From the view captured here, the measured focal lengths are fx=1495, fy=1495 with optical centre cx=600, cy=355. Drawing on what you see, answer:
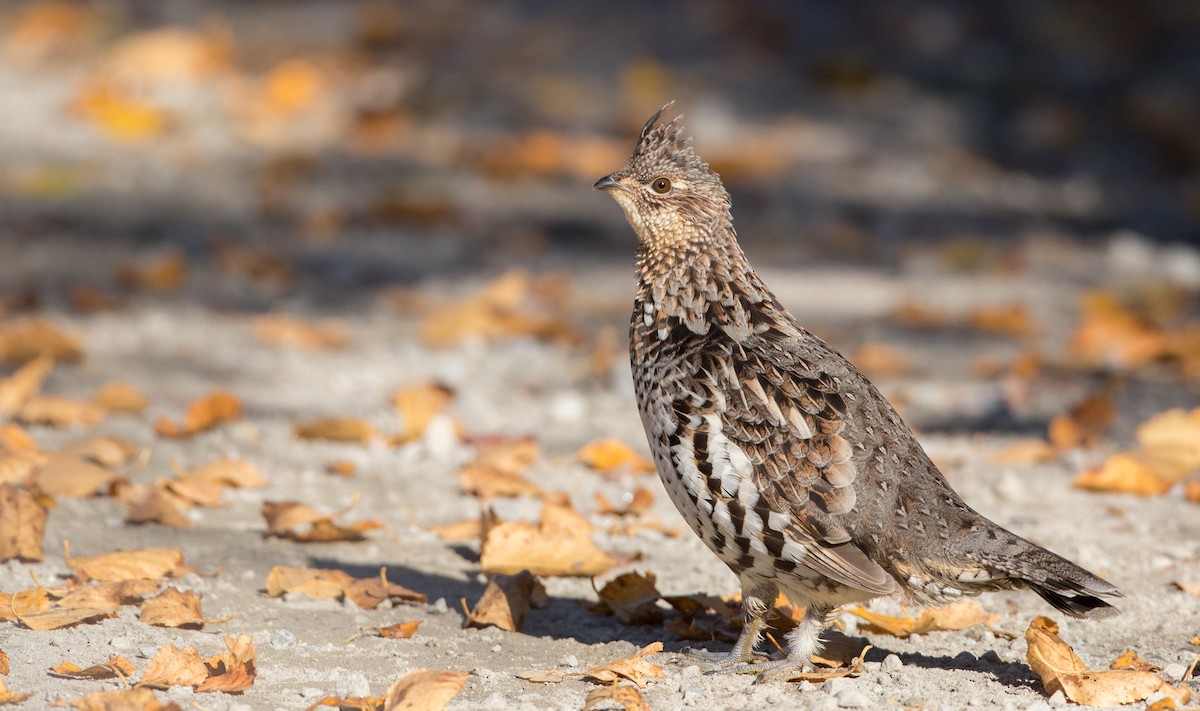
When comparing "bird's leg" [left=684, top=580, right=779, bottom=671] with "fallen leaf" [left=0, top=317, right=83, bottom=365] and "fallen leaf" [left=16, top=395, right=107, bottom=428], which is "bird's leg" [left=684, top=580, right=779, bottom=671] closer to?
"fallen leaf" [left=16, top=395, right=107, bottom=428]

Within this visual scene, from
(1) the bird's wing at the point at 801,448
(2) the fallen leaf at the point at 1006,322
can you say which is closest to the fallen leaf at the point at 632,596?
(1) the bird's wing at the point at 801,448

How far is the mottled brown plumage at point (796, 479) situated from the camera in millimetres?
4211

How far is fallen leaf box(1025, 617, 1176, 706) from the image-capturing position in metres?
4.06

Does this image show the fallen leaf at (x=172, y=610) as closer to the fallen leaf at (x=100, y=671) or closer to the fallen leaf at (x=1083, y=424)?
the fallen leaf at (x=100, y=671)

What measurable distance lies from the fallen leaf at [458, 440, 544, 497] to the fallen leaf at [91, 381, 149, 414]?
159 cm

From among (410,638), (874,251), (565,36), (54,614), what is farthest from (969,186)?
(54,614)

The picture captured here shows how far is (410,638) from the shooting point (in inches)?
181

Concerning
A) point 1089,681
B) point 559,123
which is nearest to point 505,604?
point 1089,681

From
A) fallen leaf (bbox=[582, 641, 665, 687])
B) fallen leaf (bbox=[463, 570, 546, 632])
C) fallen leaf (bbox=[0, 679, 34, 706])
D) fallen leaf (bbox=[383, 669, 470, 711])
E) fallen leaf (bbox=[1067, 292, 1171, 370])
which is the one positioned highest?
fallen leaf (bbox=[1067, 292, 1171, 370])

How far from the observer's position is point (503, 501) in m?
6.13

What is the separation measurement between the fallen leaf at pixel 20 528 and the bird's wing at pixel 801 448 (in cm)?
224

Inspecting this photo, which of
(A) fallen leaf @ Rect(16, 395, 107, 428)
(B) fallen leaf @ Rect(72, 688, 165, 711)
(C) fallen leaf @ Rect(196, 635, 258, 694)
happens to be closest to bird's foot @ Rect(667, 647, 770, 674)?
(C) fallen leaf @ Rect(196, 635, 258, 694)

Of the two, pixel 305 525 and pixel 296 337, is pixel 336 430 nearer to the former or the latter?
pixel 305 525

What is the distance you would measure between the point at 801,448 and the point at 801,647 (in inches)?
24.8
